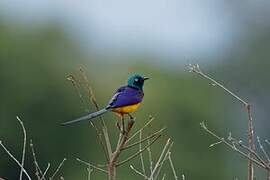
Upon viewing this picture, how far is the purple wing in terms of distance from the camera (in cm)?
534

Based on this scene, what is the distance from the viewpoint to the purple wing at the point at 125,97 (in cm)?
534

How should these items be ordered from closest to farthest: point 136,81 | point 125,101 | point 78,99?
point 125,101 → point 136,81 → point 78,99

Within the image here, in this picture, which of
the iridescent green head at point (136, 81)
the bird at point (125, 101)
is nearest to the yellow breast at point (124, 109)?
the bird at point (125, 101)

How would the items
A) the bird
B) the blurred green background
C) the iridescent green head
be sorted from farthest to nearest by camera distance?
the blurred green background → the iridescent green head → the bird

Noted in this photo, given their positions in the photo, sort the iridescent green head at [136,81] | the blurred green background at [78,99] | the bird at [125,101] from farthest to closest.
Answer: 1. the blurred green background at [78,99]
2. the iridescent green head at [136,81]
3. the bird at [125,101]

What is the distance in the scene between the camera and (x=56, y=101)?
20781 millimetres

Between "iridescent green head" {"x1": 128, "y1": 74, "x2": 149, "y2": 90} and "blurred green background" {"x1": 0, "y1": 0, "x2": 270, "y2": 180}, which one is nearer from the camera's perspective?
"iridescent green head" {"x1": 128, "y1": 74, "x2": 149, "y2": 90}

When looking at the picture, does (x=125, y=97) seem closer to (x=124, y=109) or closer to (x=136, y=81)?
(x=124, y=109)

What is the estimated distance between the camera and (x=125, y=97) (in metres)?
5.37

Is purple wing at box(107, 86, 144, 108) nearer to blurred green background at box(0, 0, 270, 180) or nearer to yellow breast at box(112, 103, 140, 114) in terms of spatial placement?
yellow breast at box(112, 103, 140, 114)

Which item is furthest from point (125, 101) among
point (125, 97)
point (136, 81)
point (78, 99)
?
point (78, 99)

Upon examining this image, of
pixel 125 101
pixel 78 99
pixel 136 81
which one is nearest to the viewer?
pixel 125 101

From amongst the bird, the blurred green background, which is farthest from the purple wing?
the blurred green background

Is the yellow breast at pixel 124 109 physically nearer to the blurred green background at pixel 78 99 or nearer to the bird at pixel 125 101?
the bird at pixel 125 101
